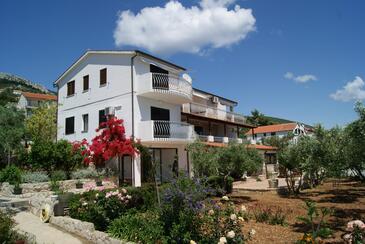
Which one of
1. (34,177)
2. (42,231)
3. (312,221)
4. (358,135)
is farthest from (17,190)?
(358,135)

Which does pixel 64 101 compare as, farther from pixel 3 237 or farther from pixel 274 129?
pixel 274 129

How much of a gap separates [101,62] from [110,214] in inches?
636

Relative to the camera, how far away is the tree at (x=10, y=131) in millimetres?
22484

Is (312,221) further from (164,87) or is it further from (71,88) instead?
(71,88)

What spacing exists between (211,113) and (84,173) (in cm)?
1642

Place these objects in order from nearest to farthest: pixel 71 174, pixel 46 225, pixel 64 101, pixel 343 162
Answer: pixel 46 225, pixel 343 162, pixel 71 174, pixel 64 101

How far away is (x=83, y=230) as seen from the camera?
9531mm

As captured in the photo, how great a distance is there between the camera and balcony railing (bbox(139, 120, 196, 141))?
21.1 m

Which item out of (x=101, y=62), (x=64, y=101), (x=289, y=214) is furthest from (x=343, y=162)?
(x=64, y=101)

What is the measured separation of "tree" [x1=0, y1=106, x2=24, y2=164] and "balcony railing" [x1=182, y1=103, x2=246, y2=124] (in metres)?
13.7

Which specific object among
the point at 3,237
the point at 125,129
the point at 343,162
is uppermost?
the point at 125,129

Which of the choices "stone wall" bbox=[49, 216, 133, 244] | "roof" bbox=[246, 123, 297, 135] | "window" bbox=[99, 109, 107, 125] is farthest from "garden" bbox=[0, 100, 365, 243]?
"roof" bbox=[246, 123, 297, 135]

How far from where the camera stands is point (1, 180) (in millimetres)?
17906

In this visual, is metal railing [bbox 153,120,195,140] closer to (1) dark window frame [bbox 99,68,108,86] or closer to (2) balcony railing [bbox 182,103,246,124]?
(1) dark window frame [bbox 99,68,108,86]
